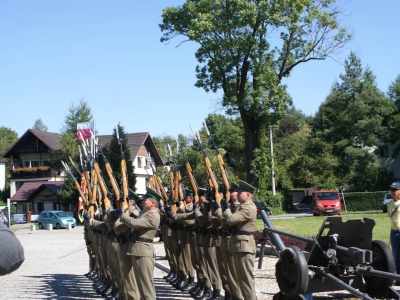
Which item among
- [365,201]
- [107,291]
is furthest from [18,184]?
[107,291]

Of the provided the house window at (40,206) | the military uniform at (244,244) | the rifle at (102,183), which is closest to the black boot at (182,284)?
the rifle at (102,183)

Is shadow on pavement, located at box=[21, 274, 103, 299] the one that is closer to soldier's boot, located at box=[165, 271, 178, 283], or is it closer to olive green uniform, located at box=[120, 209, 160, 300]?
soldier's boot, located at box=[165, 271, 178, 283]

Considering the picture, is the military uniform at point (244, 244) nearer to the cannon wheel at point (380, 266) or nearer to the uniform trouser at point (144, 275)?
the uniform trouser at point (144, 275)

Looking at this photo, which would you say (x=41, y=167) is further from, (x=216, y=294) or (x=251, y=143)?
(x=216, y=294)

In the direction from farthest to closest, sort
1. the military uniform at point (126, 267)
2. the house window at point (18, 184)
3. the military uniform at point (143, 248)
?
the house window at point (18, 184), the military uniform at point (126, 267), the military uniform at point (143, 248)

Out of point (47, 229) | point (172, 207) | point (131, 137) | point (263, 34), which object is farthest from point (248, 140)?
point (131, 137)

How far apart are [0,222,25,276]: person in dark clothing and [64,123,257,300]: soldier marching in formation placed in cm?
640

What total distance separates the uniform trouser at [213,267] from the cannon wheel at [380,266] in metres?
3.18

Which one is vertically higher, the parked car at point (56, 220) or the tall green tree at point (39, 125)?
the tall green tree at point (39, 125)

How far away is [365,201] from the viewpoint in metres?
43.9

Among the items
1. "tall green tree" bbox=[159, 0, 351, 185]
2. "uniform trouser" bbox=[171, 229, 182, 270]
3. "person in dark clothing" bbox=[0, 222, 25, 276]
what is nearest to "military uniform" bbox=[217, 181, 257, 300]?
"uniform trouser" bbox=[171, 229, 182, 270]

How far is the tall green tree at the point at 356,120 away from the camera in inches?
1978

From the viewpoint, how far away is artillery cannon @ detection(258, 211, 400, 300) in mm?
7234

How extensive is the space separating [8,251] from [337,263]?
19.1 ft
